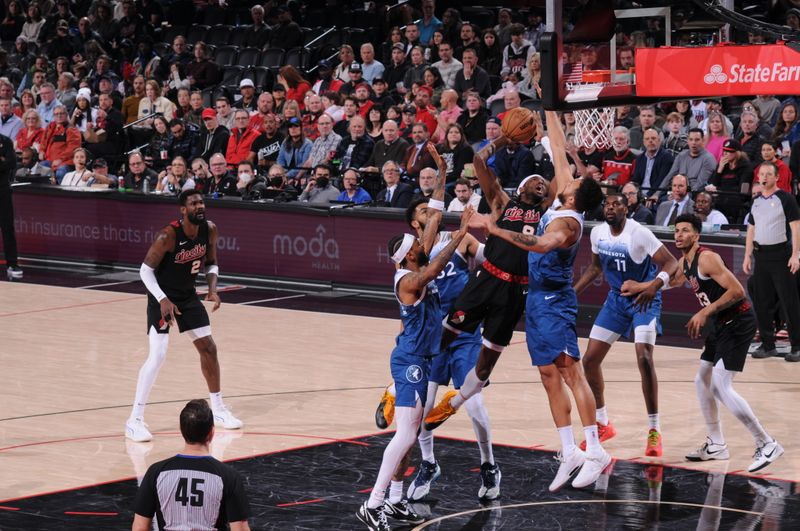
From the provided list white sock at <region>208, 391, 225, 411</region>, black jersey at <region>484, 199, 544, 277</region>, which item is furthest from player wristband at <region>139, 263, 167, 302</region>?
black jersey at <region>484, 199, 544, 277</region>

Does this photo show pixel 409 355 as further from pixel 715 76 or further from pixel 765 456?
pixel 715 76

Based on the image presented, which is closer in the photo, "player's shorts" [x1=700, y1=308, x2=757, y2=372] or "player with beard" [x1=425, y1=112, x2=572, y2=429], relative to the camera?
"player with beard" [x1=425, y1=112, x2=572, y2=429]

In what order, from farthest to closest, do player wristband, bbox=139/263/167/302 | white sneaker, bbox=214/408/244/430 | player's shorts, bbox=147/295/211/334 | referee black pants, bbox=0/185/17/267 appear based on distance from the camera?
referee black pants, bbox=0/185/17/267 → white sneaker, bbox=214/408/244/430 → player's shorts, bbox=147/295/211/334 → player wristband, bbox=139/263/167/302

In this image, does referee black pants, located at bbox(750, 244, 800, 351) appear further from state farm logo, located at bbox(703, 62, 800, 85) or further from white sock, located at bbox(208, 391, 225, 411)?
white sock, located at bbox(208, 391, 225, 411)

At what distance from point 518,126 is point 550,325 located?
1457mm

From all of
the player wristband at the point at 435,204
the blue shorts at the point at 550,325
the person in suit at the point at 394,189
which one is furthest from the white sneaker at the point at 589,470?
the person in suit at the point at 394,189

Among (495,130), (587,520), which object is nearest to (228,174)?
(495,130)

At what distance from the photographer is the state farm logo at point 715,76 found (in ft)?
32.3

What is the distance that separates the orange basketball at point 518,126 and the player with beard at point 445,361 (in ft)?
2.09

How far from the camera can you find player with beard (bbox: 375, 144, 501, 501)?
356 inches

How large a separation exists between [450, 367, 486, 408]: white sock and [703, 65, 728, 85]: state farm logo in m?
2.78

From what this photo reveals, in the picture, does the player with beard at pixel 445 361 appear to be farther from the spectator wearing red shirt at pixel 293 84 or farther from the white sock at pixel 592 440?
the spectator wearing red shirt at pixel 293 84

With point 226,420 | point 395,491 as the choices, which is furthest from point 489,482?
point 226,420

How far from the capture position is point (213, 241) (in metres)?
11.7
